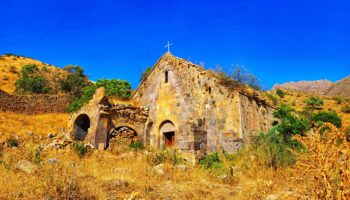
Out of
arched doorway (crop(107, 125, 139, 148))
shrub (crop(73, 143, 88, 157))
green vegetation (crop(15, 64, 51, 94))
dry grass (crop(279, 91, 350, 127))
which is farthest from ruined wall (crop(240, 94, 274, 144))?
green vegetation (crop(15, 64, 51, 94))

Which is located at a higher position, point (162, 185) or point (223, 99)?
point (223, 99)

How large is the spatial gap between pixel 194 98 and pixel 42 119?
17.4 meters

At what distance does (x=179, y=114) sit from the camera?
711 inches

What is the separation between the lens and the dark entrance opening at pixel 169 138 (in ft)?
60.7

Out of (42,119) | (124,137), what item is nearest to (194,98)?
(124,137)

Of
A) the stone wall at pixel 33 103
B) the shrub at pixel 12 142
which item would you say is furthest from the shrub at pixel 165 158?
the stone wall at pixel 33 103

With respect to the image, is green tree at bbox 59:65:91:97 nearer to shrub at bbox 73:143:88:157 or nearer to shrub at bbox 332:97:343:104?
shrub at bbox 73:143:88:157

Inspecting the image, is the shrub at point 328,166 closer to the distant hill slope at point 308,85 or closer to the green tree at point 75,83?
the green tree at point 75,83

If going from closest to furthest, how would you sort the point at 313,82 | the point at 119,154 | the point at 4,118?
the point at 119,154, the point at 4,118, the point at 313,82

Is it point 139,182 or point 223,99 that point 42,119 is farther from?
point 139,182

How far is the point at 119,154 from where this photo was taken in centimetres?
1620

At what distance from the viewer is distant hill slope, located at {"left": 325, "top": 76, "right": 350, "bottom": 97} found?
50.2 meters

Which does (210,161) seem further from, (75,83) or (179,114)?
(75,83)

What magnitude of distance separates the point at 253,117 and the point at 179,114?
4.04 m
